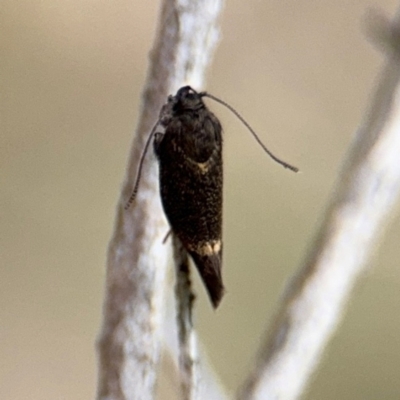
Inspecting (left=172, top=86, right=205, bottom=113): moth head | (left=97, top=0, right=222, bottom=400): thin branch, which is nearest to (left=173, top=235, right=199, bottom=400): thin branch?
(left=97, top=0, right=222, bottom=400): thin branch

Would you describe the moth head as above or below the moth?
above

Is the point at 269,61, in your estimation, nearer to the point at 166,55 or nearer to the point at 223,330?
the point at 166,55

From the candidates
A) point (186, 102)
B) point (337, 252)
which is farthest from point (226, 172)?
point (186, 102)

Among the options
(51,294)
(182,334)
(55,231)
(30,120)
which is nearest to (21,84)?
(30,120)

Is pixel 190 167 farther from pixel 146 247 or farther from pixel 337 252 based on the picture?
pixel 337 252

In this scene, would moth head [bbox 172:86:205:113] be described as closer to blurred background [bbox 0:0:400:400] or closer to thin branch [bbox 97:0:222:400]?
thin branch [bbox 97:0:222:400]

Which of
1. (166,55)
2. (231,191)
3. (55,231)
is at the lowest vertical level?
(55,231)

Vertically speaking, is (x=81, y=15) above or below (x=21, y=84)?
above

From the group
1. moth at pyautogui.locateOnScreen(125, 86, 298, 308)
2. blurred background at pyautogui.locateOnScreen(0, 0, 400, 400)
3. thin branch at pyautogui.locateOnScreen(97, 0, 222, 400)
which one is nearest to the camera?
moth at pyautogui.locateOnScreen(125, 86, 298, 308)
